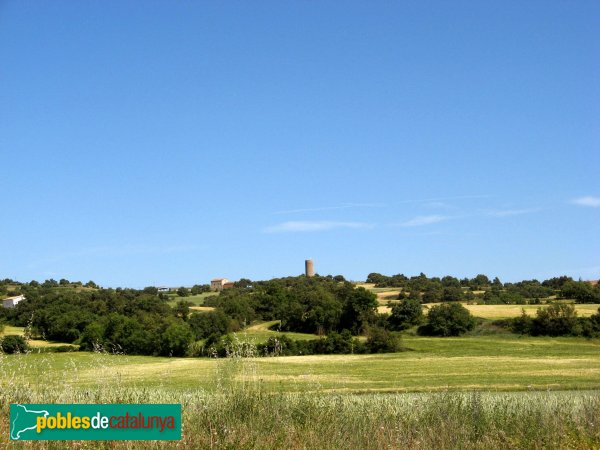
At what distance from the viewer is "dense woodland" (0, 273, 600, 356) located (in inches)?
2325

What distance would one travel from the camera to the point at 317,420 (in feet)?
32.1

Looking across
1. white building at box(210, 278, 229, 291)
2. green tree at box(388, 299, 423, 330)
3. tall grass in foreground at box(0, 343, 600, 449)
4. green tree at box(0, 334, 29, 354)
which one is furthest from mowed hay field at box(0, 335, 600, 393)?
white building at box(210, 278, 229, 291)

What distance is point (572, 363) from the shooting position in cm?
4084

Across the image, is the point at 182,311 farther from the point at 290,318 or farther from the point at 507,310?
the point at 507,310

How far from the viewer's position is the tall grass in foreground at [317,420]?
854 cm

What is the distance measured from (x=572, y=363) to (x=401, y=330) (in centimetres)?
2574

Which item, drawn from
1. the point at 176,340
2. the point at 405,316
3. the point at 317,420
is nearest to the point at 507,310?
the point at 405,316

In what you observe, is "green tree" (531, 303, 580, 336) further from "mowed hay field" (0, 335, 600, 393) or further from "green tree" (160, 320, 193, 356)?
"green tree" (160, 320, 193, 356)

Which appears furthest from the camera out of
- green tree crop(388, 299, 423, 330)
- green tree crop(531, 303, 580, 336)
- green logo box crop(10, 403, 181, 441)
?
green tree crop(388, 299, 423, 330)

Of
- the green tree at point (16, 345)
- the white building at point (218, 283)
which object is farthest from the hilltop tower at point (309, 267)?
the green tree at point (16, 345)

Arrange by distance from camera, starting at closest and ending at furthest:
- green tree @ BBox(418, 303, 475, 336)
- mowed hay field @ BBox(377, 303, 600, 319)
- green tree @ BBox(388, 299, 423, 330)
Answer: green tree @ BBox(418, 303, 475, 336) → mowed hay field @ BBox(377, 303, 600, 319) → green tree @ BBox(388, 299, 423, 330)

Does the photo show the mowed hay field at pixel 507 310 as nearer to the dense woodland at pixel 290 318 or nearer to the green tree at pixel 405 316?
the dense woodland at pixel 290 318

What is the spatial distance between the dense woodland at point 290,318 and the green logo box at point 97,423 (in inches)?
1658

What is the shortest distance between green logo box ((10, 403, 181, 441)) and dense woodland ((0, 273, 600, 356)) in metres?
42.1
